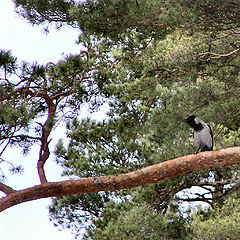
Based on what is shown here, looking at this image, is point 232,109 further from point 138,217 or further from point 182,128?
point 138,217

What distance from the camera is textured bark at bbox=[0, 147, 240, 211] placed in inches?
243

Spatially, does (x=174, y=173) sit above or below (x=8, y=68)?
below

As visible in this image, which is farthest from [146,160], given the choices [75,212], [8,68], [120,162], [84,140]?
[8,68]

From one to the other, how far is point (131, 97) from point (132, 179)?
3.52 m

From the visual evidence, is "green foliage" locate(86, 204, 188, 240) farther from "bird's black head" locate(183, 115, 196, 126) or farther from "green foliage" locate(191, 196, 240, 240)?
"bird's black head" locate(183, 115, 196, 126)

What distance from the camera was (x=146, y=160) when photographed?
29.1 ft

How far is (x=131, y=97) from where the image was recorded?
9547mm

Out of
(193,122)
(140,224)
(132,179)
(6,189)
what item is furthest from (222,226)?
(6,189)

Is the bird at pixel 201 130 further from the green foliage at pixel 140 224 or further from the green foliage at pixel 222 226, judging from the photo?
the green foliage at pixel 140 224

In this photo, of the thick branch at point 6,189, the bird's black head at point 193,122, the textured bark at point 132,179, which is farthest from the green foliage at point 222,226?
the thick branch at point 6,189

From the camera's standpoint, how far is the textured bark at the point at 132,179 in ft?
20.2

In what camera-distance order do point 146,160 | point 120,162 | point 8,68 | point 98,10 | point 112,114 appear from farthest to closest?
point 112,114
point 120,162
point 146,160
point 98,10
point 8,68

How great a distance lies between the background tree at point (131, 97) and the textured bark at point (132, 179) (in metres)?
0.18

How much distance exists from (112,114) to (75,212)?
7.62 ft
